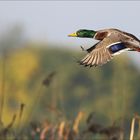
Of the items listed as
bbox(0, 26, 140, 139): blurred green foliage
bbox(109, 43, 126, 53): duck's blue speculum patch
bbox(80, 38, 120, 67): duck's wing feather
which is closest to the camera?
bbox(80, 38, 120, 67): duck's wing feather

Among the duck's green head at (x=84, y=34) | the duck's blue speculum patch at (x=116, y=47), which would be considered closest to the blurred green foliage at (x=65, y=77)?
the duck's green head at (x=84, y=34)

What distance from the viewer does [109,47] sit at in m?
4.89

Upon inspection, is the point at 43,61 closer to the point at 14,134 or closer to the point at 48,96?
the point at 48,96

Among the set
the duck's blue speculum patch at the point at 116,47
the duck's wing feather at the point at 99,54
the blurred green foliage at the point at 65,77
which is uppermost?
the duck's blue speculum patch at the point at 116,47

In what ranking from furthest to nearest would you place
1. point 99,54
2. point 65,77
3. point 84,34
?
point 65,77, point 84,34, point 99,54

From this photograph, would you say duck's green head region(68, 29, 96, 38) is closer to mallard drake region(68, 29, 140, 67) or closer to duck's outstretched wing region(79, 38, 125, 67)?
mallard drake region(68, 29, 140, 67)

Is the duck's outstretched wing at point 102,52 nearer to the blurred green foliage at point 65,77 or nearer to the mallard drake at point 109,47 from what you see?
the mallard drake at point 109,47

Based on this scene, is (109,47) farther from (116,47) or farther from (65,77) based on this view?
(65,77)

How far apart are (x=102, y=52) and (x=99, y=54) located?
2 cm

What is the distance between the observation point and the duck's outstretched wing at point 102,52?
15.5 feet

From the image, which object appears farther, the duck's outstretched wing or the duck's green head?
the duck's green head

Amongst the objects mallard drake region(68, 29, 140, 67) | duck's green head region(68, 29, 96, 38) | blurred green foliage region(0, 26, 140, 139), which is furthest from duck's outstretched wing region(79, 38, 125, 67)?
blurred green foliage region(0, 26, 140, 139)

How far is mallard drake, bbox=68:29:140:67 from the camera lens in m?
4.77

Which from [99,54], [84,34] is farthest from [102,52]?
[84,34]
